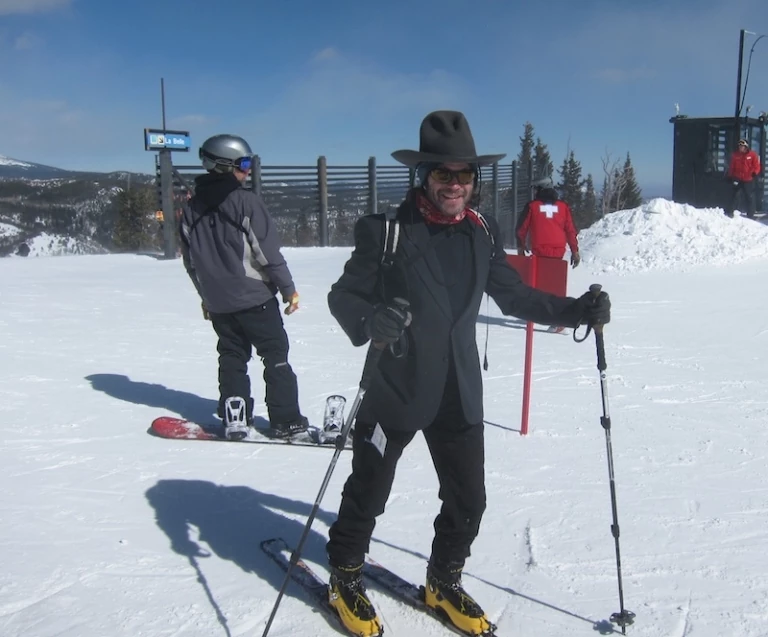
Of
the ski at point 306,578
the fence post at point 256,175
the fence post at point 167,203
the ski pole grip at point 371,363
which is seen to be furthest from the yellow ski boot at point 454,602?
the fence post at point 256,175

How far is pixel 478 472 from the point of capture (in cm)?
278

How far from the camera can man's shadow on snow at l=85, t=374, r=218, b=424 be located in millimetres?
5605

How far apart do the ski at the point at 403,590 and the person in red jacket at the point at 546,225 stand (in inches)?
230

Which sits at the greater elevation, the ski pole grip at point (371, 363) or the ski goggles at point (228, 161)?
the ski goggles at point (228, 161)

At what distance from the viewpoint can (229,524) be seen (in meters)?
3.70

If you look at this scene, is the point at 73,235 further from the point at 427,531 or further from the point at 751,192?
the point at 427,531

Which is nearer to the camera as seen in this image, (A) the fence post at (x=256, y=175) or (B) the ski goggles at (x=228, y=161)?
(B) the ski goggles at (x=228, y=161)

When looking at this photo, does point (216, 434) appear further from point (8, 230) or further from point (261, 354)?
point (8, 230)

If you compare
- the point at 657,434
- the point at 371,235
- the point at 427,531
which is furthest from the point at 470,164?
the point at 657,434

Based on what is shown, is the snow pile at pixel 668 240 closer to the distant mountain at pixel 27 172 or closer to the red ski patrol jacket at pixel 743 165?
the red ski patrol jacket at pixel 743 165

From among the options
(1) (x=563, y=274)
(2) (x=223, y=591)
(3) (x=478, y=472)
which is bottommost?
(2) (x=223, y=591)

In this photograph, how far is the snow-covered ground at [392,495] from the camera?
9.69 ft

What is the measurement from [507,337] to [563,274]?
171cm

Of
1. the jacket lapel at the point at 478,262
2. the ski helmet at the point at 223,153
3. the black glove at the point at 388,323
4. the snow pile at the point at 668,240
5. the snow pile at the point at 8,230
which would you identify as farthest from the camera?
the snow pile at the point at 8,230
